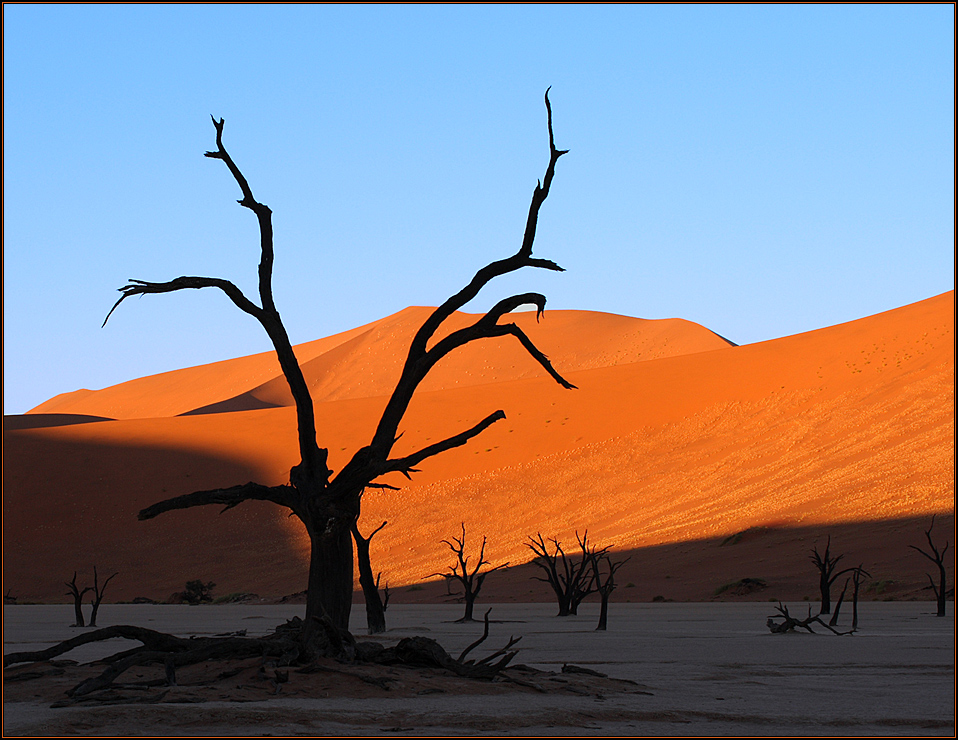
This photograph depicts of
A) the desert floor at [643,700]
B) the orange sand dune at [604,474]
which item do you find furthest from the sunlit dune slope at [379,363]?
the desert floor at [643,700]

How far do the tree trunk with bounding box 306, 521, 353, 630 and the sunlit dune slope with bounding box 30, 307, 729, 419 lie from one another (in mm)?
79793

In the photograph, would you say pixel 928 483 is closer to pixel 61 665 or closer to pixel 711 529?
pixel 711 529

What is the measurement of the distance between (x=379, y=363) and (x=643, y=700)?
335 feet

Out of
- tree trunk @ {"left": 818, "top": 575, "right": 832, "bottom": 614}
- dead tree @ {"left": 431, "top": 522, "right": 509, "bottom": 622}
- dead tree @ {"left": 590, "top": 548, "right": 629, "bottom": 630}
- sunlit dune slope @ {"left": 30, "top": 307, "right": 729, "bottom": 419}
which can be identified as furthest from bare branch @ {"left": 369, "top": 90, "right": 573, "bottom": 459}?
sunlit dune slope @ {"left": 30, "top": 307, "right": 729, "bottom": 419}

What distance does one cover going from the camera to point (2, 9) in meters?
7.74

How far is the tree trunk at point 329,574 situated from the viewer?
8.80 metres

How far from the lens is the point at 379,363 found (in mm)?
109875

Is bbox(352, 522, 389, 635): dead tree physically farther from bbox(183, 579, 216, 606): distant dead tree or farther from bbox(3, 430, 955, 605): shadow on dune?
bbox(183, 579, 216, 606): distant dead tree

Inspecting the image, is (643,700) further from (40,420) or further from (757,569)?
(40,420)

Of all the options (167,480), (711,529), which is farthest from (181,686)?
(167,480)

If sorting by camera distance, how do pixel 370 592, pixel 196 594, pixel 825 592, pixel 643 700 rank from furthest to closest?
pixel 196 594, pixel 825 592, pixel 370 592, pixel 643 700

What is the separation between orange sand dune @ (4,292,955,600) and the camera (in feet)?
115

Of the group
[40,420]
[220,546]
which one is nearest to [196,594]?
[220,546]

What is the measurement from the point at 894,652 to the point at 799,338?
51.4 metres
